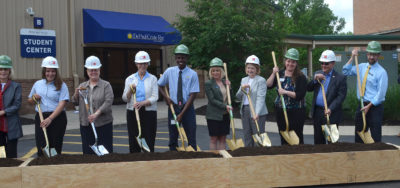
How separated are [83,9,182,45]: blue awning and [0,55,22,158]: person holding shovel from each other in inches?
430

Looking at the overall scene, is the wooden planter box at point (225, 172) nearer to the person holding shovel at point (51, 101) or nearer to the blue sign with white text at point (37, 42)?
the person holding shovel at point (51, 101)

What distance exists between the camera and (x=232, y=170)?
473cm

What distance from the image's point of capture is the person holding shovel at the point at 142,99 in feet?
18.6

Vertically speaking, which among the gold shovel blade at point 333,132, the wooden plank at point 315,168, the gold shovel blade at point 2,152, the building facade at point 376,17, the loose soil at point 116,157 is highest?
the building facade at point 376,17

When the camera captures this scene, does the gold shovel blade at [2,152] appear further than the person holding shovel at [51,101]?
No

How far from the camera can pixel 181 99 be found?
236 inches

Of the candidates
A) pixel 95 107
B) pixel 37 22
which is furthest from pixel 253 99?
pixel 37 22

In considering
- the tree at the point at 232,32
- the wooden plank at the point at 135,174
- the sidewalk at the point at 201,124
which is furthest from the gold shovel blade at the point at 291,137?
the tree at the point at 232,32

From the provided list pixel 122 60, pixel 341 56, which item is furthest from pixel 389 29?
pixel 122 60

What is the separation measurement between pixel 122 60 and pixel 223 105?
44.6 feet

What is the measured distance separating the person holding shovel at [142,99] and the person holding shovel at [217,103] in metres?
0.81

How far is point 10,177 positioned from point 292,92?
11.8ft

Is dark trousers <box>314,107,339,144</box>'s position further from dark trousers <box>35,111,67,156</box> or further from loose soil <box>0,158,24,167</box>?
loose soil <box>0,158,24,167</box>

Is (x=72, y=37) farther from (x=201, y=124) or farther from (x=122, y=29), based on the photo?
(x=201, y=124)
